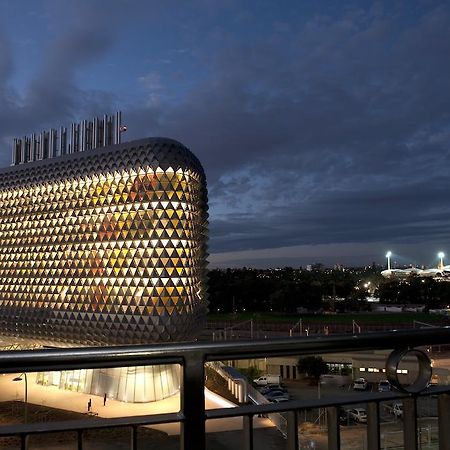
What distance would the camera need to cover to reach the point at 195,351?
1848mm

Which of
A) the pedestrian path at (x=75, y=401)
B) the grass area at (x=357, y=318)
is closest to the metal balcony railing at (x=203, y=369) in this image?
the pedestrian path at (x=75, y=401)

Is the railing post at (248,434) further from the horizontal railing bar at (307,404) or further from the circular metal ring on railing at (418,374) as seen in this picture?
the circular metal ring on railing at (418,374)

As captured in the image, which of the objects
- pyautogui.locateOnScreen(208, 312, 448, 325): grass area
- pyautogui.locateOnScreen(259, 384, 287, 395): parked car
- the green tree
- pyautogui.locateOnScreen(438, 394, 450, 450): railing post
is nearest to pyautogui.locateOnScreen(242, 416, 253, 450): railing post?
pyautogui.locateOnScreen(438, 394, 450, 450): railing post

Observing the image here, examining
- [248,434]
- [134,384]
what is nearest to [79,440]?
[248,434]

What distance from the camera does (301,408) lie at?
210 centimetres

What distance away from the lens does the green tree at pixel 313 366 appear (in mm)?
39062

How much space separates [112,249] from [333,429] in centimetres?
3131

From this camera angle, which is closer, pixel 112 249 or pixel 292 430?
pixel 292 430

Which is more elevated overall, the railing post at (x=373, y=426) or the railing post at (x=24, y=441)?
the railing post at (x=24, y=441)

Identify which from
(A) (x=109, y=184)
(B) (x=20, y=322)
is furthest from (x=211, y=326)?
(A) (x=109, y=184)

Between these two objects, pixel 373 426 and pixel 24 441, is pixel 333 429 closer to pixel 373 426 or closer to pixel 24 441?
pixel 373 426

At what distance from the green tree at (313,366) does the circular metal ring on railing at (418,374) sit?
38534 mm

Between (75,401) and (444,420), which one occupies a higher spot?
(444,420)

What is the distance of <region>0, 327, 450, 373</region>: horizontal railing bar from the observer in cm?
169
